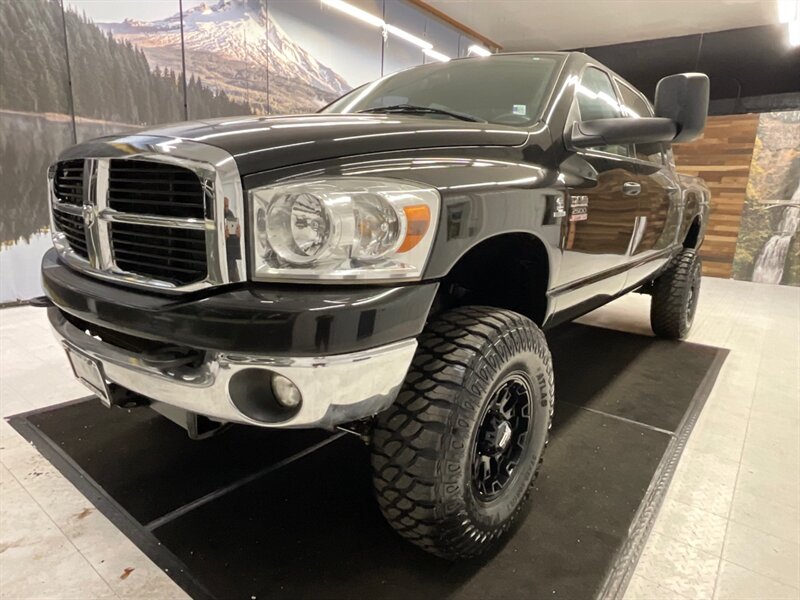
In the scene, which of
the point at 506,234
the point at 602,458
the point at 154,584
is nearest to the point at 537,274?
the point at 506,234

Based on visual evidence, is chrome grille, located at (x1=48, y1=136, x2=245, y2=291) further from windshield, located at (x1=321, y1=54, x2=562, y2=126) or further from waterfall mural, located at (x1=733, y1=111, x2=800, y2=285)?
waterfall mural, located at (x1=733, y1=111, x2=800, y2=285)

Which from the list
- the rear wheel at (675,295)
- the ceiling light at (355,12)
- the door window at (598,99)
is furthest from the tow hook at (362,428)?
the ceiling light at (355,12)

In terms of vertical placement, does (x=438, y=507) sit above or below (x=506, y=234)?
below

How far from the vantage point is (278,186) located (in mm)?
988

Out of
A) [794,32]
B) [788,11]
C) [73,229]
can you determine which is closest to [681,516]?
[73,229]

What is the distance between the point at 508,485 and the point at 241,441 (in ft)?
3.48

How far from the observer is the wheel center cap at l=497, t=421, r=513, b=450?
54.3 inches

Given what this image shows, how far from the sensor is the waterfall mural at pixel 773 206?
21.0 ft

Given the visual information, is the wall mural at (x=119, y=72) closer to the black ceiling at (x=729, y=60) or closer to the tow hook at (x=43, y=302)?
the tow hook at (x=43, y=302)

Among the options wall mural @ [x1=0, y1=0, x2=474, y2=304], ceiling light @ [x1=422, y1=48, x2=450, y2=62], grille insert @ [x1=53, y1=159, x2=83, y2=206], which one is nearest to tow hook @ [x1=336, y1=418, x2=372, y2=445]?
grille insert @ [x1=53, y1=159, x2=83, y2=206]

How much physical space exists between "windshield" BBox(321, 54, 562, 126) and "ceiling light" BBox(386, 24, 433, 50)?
491cm

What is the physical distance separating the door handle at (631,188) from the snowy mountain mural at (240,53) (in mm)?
4025

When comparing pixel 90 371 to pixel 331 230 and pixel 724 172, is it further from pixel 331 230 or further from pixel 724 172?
pixel 724 172

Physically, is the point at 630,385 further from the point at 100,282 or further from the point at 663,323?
→ the point at 100,282
